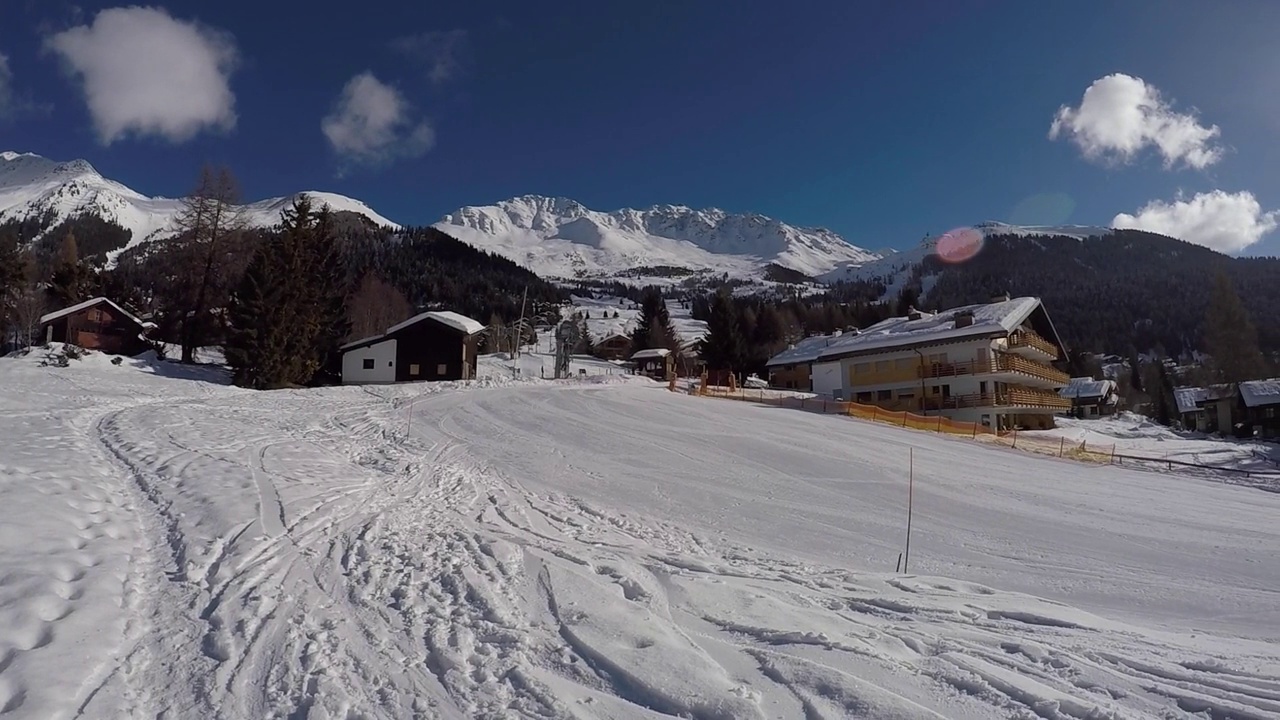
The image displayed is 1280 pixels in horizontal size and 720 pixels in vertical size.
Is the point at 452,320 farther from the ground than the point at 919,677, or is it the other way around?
the point at 452,320

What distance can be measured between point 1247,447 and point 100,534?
5176 centimetres

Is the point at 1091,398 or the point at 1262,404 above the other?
the point at 1091,398

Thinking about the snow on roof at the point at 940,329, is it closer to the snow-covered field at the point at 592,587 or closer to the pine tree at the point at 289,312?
the snow-covered field at the point at 592,587

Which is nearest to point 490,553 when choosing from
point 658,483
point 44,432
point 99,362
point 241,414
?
point 658,483

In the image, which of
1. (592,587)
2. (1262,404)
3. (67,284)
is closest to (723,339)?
(1262,404)

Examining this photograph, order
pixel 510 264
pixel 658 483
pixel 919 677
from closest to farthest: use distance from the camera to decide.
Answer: pixel 919 677
pixel 658 483
pixel 510 264

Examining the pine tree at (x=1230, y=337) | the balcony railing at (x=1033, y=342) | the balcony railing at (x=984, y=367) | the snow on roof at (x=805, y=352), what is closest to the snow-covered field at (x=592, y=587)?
the balcony railing at (x=984, y=367)

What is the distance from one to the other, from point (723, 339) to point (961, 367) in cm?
2540

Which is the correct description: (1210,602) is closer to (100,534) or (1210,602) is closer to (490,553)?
(490,553)

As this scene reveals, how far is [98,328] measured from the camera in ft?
164

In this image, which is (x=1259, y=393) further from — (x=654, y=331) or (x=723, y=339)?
(x=654, y=331)

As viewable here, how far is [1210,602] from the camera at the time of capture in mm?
8078

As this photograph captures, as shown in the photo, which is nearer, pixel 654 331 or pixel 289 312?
pixel 289 312

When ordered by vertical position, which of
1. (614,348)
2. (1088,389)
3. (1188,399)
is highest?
(614,348)
